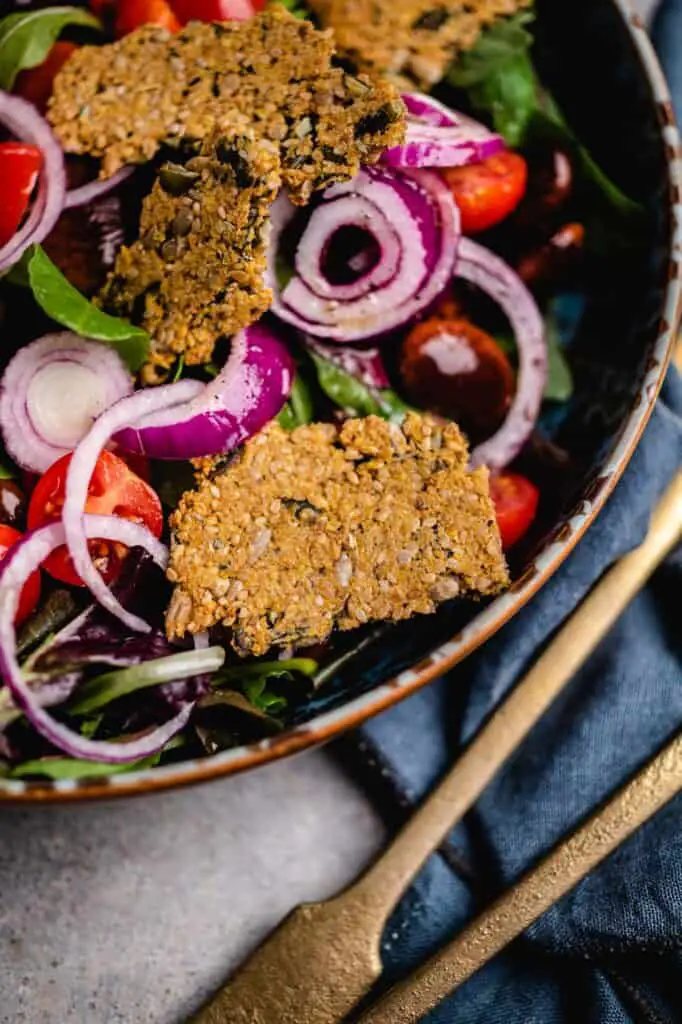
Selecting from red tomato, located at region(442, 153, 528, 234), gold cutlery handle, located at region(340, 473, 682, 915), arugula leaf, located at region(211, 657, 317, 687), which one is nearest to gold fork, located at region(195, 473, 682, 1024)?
gold cutlery handle, located at region(340, 473, 682, 915)

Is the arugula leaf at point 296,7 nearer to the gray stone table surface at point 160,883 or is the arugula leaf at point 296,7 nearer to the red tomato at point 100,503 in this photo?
the red tomato at point 100,503

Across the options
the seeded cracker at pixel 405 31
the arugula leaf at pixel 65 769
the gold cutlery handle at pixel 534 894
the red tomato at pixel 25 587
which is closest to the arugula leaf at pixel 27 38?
the seeded cracker at pixel 405 31

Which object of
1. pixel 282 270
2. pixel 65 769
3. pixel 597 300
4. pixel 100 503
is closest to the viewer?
pixel 65 769

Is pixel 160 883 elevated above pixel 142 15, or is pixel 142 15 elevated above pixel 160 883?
pixel 142 15

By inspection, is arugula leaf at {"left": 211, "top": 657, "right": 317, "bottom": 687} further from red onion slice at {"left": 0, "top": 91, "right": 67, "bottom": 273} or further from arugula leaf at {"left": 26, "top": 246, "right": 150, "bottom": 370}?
red onion slice at {"left": 0, "top": 91, "right": 67, "bottom": 273}

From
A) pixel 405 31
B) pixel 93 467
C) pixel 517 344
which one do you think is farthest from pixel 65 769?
pixel 405 31

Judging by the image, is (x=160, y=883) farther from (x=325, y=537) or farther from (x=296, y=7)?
(x=296, y=7)

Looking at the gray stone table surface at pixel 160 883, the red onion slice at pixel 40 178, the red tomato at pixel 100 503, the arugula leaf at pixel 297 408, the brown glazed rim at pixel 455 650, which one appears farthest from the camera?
the gray stone table surface at pixel 160 883
